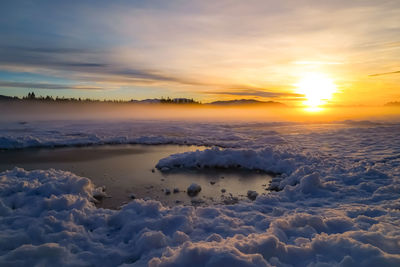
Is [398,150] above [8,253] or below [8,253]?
above

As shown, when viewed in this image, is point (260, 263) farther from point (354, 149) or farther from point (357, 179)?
point (354, 149)

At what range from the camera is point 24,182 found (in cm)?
643

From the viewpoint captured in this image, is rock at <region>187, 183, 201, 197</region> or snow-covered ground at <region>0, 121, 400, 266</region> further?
rock at <region>187, 183, 201, 197</region>

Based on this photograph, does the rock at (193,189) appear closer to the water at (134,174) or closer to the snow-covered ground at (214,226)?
the water at (134,174)

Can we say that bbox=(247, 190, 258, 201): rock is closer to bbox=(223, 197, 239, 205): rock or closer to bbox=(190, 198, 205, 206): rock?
bbox=(223, 197, 239, 205): rock

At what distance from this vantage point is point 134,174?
840cm

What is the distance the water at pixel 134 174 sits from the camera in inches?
256

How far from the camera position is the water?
651 centimetres

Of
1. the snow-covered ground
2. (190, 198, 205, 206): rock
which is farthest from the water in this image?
the snow-covered ground

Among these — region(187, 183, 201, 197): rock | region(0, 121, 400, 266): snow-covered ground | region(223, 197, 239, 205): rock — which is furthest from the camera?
region(187, 183, 201, 197): rock

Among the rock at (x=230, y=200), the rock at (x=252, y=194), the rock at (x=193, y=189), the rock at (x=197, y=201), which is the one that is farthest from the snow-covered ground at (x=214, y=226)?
the rock at (x=193, y=189)

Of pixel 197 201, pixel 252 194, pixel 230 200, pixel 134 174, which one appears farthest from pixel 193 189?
pixel 134 174

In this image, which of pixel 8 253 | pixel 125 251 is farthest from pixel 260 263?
pixel 8 253

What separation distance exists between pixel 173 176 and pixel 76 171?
11.8ft
